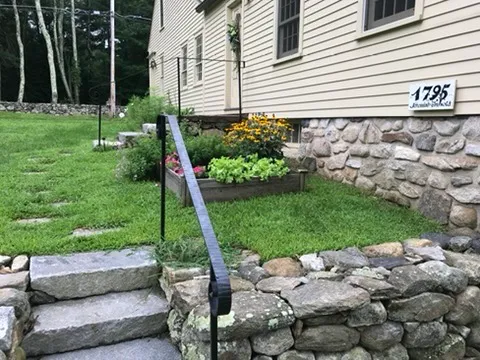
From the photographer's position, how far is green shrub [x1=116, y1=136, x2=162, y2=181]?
501cm

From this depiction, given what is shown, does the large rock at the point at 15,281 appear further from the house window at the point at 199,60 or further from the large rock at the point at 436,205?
the house window at the point at 199,60

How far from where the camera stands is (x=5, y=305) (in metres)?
2.07

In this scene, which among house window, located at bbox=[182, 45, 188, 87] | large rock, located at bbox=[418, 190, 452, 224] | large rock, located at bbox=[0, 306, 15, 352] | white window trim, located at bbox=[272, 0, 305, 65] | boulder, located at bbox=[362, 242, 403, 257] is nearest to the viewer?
large rock, located at bbox=[0, 306, 15, 352]

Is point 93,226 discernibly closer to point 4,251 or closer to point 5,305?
point 4,251

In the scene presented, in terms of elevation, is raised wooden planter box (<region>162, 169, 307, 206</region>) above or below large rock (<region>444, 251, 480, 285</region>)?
above

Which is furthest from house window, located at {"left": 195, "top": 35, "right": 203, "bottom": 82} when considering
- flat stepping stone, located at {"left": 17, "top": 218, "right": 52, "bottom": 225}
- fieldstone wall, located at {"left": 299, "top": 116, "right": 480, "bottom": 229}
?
flat stepping stone, located at {"left": 17, "top": 218, "right": 52, "bottom": 225}

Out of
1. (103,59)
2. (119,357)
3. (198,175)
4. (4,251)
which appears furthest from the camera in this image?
(103,59)

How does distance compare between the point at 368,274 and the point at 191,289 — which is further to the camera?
the point at 368,274

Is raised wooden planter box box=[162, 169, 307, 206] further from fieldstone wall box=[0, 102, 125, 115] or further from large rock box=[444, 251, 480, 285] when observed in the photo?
fieldstone wall box=[0, 102, 125, 115]

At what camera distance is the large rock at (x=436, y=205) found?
3551 millimetres

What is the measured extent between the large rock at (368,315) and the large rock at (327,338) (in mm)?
55

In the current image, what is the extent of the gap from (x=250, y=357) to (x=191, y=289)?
1.53 ft

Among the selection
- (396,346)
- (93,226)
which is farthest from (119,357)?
(396,346)

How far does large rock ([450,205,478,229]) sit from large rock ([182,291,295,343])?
1954 mm
